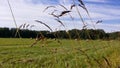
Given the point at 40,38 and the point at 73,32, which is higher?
the point at 40,38

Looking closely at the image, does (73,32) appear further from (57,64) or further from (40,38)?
(57,64)

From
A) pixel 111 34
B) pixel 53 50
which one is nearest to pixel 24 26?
pixel 53 50

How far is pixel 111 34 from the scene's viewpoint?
446 centimetres

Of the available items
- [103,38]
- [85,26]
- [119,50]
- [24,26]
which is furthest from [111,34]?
[24,26]

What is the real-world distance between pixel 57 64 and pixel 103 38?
1176mm

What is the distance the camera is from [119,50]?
5.34 meters

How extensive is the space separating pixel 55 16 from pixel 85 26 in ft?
1.36

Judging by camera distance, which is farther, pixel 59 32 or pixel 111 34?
pixel 111 34

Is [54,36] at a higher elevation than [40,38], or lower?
lower

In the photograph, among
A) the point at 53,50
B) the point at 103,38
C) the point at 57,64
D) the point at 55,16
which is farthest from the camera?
the point at 57,64

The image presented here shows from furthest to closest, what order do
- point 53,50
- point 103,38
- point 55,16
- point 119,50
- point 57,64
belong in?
point 119,50
point 57,64
point 103,38
point 53,50
point 55,16

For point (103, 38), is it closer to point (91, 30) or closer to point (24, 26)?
point (91, 30)

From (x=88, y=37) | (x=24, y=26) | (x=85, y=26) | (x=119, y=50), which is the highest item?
(x=24, y=26)

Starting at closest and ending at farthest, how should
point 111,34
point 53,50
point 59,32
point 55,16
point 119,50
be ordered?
point 55,16
point 53,50
point 59,32
point 111,34
point 119,50
